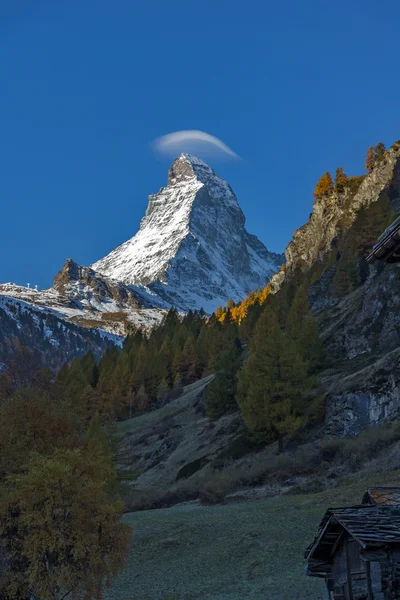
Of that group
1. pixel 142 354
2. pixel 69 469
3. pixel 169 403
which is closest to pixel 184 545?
pixel 69 469

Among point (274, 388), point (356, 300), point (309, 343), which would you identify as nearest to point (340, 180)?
point (356, 300)

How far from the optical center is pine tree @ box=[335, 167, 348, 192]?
11375 centimetres

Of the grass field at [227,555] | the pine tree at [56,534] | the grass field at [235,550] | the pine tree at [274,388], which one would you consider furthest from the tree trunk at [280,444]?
the pine tree at [56,534]

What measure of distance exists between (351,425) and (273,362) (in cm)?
761

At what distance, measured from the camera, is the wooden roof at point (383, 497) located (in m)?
11.5

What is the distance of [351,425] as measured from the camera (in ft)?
142

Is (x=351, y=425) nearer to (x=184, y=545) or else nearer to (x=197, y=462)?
(x=197, y=462)

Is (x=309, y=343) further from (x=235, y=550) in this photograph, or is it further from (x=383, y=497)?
(x=383, y=497)

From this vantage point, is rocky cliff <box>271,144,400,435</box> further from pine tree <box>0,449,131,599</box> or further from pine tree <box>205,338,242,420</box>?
pine tree <box>0,449,131,599</box>

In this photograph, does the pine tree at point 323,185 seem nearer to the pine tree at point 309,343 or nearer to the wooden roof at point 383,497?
the pine tree at point 309,343

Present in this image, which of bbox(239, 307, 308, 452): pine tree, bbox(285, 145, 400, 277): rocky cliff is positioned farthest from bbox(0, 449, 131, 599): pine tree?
bbox(285, 145, 400, 277): rocky cliff

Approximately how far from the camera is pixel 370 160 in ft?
363

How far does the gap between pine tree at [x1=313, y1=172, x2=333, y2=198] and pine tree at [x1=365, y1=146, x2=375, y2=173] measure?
29.2 ft

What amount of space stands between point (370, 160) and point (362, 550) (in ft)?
357
